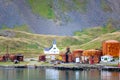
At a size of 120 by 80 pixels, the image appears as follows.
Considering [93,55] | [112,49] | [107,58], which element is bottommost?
[107,58]

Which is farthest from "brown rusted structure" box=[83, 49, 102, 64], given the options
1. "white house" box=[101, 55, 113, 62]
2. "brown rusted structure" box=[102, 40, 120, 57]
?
"brown rusted structure" box=[102, 40, 120, 57]

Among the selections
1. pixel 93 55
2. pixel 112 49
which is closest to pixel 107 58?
pixel 93 55

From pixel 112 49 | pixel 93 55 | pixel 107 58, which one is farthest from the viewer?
pixel 112 49

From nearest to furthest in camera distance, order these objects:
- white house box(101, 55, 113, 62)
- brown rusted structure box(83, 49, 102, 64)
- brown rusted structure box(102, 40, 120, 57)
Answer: white house box(101, 55, 113, 62)
brown rusted structure box(83, 49, 102, 64)
brown rusted structure box(102, 40, 120, 57)

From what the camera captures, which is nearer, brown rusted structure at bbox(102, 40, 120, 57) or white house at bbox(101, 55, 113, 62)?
white house at bbox(101, 55, 113, 62)

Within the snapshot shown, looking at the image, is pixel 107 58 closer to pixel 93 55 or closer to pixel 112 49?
pixel 93 55

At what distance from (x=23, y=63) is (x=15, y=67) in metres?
13.9

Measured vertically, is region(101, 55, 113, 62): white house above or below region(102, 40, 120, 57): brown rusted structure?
below

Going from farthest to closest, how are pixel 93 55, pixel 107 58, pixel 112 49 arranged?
pixel 112 49 < pixel 93 55 < pixel 107 58

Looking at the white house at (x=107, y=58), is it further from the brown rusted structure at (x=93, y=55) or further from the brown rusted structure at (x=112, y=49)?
the brown rusted structure at (x=112, y=49)

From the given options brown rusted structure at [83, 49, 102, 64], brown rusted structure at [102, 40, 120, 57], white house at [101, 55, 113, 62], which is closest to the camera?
white house at [101, 55, 113, 62]

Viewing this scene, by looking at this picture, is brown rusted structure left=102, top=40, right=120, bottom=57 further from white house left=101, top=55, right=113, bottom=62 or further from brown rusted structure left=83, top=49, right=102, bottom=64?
white house left=101, top=55, right=113, bottom=62

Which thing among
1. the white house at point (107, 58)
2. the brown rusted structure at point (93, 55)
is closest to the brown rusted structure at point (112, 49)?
the brown rusted structure at point (93, 55)

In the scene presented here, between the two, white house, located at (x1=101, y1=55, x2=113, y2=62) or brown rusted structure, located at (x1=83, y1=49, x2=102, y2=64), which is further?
brown rusted structure, located at (x1=83, y1=49, x2=102, y2=64)
